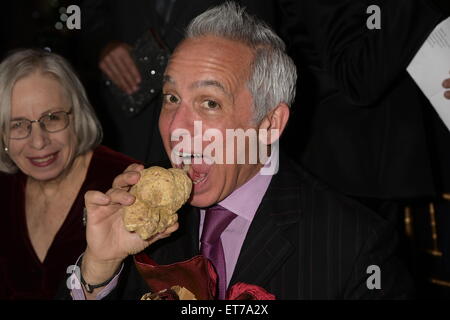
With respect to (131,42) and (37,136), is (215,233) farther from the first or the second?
(131,42)

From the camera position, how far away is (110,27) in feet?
9.05

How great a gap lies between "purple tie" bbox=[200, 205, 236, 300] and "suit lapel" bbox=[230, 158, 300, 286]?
0.21ft

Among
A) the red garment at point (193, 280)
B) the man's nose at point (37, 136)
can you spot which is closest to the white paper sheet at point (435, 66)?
the red garment at point (193, 280)

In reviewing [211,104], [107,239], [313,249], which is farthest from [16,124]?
[313,249]

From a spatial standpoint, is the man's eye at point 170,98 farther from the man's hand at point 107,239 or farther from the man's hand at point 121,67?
the man's hand at point 121,67

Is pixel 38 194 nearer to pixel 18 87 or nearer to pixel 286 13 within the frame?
pixel 18 87

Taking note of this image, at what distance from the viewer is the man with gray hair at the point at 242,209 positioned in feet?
5.47

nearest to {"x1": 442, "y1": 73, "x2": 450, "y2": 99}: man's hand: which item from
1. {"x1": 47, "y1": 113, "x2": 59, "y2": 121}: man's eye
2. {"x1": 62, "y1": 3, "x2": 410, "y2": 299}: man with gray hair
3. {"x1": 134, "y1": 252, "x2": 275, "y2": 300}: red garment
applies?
{"x1": 62, "y1": 3, "x2": 410, "y2": 299}: man with gray hair

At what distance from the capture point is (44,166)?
86.7 inches

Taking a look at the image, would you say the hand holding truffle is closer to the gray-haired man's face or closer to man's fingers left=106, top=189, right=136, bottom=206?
man's fingers left=106, top=189, right=136, bottom=206

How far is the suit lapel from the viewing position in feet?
5.70

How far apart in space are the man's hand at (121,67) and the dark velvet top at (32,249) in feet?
1.27

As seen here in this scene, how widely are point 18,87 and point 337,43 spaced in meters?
1.17

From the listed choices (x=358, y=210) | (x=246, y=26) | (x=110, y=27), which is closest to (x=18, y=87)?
(x=110, y=27)
